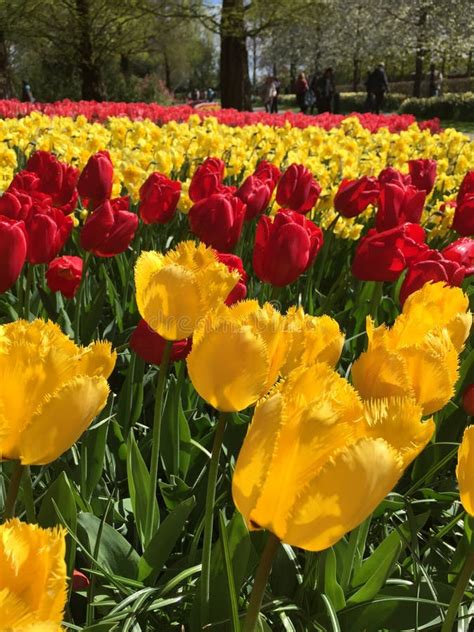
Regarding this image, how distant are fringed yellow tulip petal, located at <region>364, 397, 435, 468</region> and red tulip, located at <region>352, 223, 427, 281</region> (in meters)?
1.12

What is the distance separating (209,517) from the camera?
3.08ft

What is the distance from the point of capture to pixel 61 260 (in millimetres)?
1927

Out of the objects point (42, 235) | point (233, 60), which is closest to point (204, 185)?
point (42, 235)

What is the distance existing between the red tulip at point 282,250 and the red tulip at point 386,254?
0.17 m

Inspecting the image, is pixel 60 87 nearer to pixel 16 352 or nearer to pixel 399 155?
pixel 399 155

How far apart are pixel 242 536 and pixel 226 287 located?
14.6 inches

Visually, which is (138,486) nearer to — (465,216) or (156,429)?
(156,429)

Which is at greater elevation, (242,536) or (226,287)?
(226,287)

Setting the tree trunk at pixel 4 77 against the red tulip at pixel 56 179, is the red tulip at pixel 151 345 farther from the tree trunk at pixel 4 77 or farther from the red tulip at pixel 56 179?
the tree trunk at pixel 4 77

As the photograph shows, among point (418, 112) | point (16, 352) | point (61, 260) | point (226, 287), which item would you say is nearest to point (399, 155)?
point (61, 260)

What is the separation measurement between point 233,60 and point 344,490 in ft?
56.6

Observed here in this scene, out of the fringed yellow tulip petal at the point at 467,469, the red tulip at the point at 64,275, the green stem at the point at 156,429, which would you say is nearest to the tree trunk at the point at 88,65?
the red tulip at the point at 64,275

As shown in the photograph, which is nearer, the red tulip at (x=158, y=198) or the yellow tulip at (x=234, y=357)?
the yellow tulip at (x=234, y=357)

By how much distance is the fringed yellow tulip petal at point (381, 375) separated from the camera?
34.8 inches
